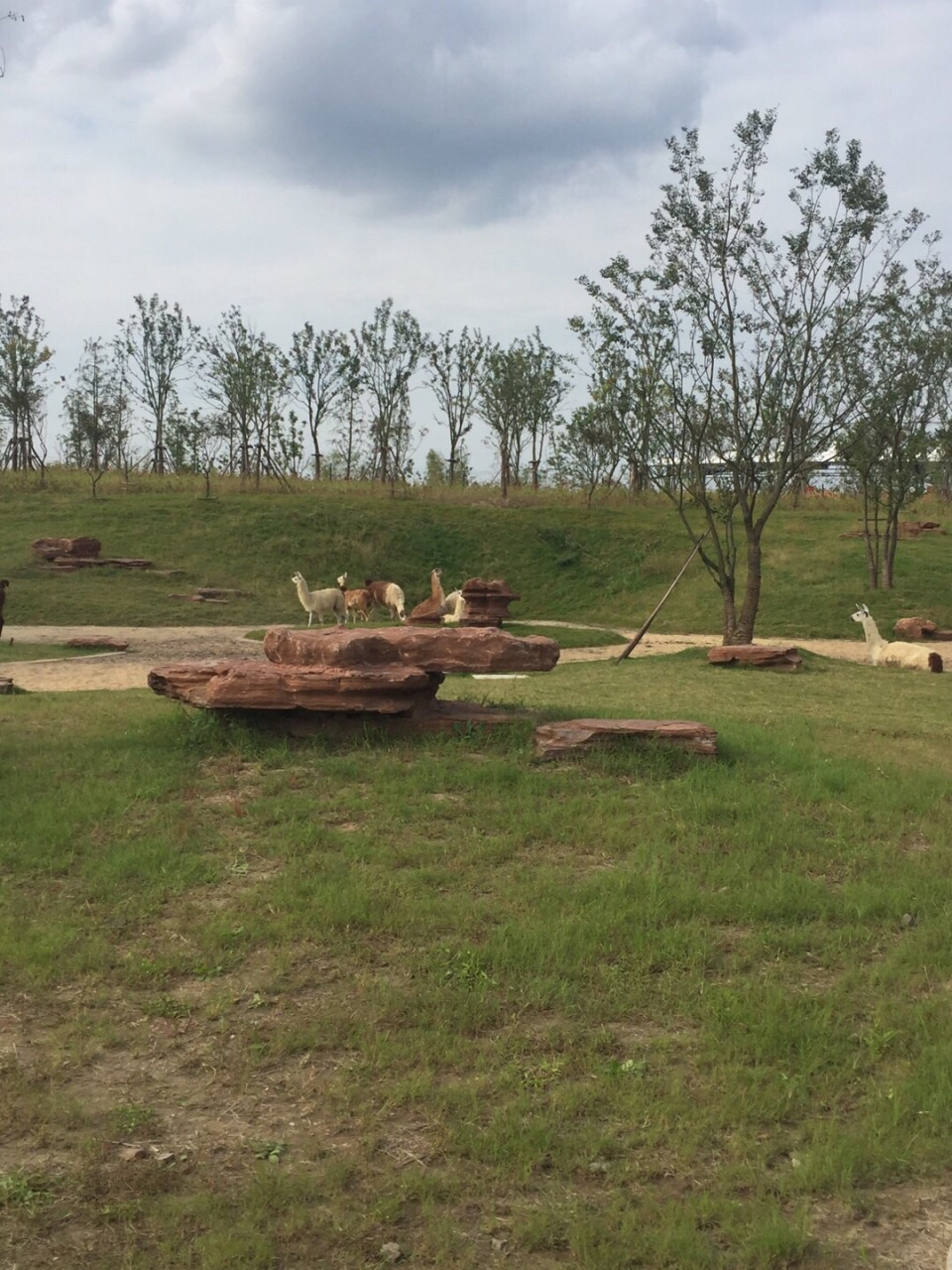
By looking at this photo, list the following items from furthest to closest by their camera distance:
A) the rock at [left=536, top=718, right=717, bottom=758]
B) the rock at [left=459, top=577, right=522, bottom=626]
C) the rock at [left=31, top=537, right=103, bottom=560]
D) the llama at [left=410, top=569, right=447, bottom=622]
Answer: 1. the rock at [left=31, top=537, right=103, bottom=560]
2. the llama at [left=410, top=569, right=447, bottom=622]
3. the rock at [left=459, top=577, right=522, bottom=626]
4. the rock at [left=536, top=718, right=717, bottom=758]

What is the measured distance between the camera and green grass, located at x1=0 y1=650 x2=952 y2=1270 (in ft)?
12.4

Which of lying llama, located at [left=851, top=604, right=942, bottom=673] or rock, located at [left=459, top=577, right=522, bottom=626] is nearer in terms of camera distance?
lying llama, located at [left=851, top=604, right=942, bottom=673]

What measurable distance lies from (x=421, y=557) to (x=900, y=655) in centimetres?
1979

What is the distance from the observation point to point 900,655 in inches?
755

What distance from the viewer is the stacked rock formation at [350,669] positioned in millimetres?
8508

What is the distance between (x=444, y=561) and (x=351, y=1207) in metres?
32.7

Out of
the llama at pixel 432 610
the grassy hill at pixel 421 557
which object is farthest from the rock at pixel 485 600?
the grassy hill at pixel 421 557

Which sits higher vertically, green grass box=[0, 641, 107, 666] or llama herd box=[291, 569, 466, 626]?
llama herd box=[291, 569, 466, 626]

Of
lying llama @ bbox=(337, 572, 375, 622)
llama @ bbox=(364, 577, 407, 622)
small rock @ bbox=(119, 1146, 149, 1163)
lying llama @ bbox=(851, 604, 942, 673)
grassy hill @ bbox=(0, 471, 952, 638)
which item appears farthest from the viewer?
grassy hill @ bbox=(0, 471, 952, 638)

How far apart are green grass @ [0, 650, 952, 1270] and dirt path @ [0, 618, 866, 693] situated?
667 cm

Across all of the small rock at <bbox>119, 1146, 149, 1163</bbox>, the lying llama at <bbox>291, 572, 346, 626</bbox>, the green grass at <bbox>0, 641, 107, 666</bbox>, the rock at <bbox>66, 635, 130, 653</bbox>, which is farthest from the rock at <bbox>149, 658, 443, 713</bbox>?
the lying llama at <bbox>291, 572, 346, 626</bbox>

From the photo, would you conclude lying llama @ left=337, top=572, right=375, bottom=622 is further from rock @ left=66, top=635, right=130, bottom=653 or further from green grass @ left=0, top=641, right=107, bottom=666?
green grass @ left=0, top=641, right=107, bottom=666

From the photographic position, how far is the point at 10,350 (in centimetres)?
4503

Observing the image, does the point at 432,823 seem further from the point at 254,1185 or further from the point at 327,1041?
the point at 254,1185
